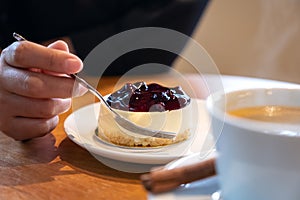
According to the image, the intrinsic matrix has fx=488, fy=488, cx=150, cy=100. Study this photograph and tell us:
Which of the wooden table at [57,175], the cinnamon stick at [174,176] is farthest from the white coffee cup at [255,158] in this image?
the wooden table at [57,175]

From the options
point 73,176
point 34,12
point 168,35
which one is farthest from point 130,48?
point 73,176

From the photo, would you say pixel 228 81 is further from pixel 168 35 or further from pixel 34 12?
pixel 34 12

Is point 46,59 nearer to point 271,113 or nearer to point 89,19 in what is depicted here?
point 271,113

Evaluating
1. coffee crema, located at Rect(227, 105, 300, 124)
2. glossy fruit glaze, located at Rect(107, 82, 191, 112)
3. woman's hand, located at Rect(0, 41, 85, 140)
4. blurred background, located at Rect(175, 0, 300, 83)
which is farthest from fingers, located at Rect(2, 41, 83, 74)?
blurred background, located at Rect(175, 0, 300, 83)

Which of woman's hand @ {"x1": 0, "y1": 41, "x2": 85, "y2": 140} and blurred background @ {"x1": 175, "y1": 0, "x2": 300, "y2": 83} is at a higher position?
woman's hand @ {"x1": 0, "y1": 41, "x2": 85, "y2": 140}

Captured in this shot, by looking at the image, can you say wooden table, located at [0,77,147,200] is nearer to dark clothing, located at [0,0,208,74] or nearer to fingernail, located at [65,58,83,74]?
fingernail, located at [65,58,83,74]

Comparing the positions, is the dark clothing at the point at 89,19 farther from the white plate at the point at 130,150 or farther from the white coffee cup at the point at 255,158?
the white coffee cup at the point at 255,158
